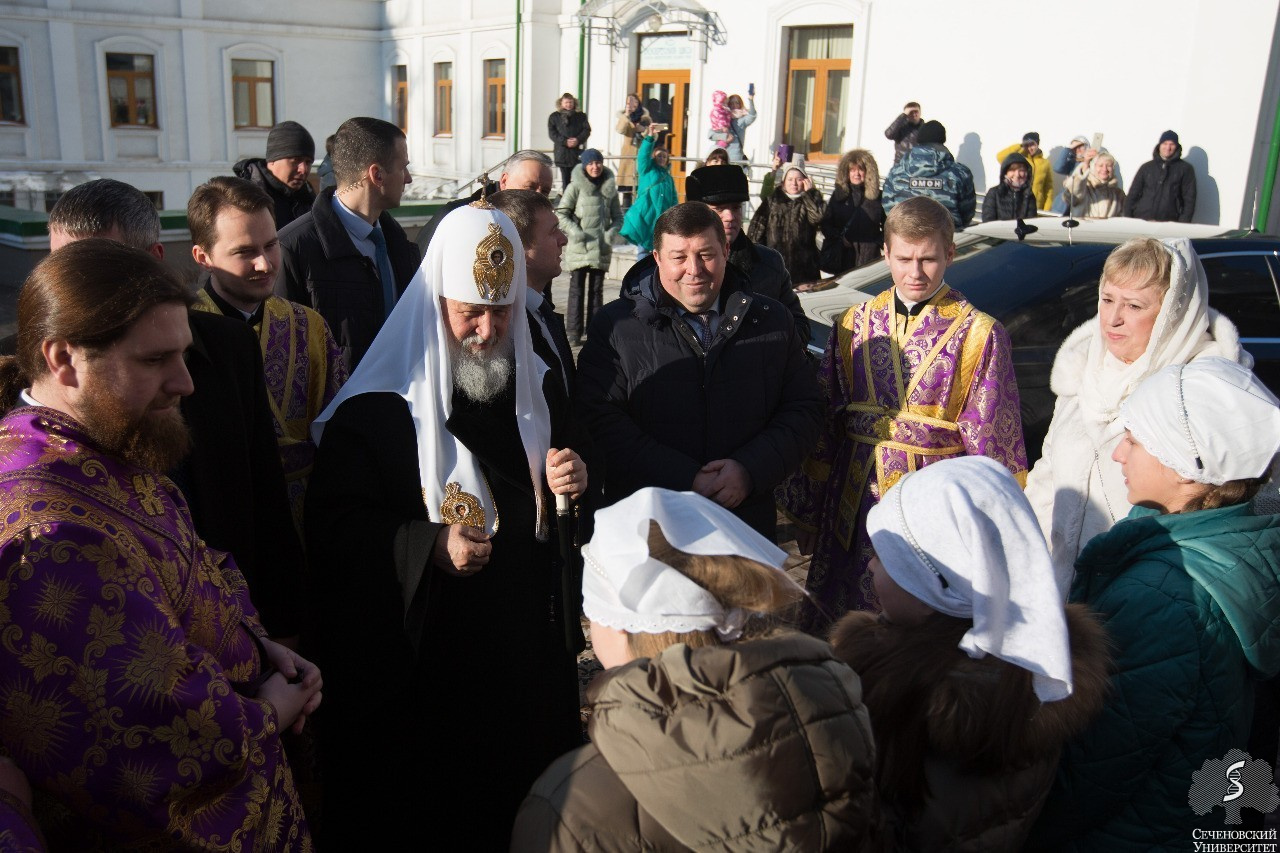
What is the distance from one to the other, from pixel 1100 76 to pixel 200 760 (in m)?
16.5

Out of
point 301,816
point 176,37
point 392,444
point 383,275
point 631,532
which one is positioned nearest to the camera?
point 631,532

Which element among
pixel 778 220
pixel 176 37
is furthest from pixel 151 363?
pixel 176 37

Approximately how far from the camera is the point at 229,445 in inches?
104

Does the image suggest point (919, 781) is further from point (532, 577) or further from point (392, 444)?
point (392, 444)

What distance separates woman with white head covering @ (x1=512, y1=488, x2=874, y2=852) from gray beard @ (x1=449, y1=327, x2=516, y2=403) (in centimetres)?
131

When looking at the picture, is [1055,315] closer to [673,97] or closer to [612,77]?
[673,97]

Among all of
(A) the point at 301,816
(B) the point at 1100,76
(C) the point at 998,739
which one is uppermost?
(B) the point at 1100,76

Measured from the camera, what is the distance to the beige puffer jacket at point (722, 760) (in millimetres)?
1381

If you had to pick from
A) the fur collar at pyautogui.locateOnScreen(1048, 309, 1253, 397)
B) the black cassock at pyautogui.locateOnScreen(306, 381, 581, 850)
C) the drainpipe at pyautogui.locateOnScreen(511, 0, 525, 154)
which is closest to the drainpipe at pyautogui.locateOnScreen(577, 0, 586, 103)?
the drainpipe at pyautogui.locateOnScreen(511, 0, 525, 154)

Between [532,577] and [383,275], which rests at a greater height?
[383,275]

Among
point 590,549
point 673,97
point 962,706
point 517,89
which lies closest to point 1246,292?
point 962,706

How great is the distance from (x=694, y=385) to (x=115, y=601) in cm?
233

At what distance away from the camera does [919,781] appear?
1733mm

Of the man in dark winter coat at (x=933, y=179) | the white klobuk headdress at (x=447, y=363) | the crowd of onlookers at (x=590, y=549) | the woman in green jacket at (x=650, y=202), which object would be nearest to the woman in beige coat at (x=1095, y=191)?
the man in dark winter coat at (x=933, y=179)
